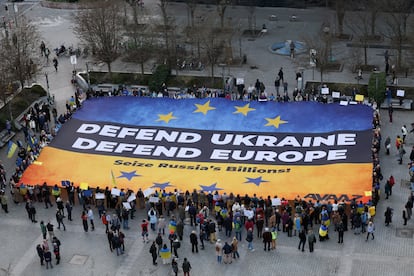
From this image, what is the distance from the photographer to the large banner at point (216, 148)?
45.1m

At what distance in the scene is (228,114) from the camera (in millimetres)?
53656

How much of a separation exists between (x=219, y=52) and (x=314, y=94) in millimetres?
10135

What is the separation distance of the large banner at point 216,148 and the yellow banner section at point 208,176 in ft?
0.19

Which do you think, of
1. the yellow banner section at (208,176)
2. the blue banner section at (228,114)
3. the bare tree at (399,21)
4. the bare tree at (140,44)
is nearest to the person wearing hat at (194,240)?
the yellow banner section at (208,176)

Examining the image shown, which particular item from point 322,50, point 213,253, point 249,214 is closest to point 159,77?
point 322,50

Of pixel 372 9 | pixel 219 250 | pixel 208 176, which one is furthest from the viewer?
pixel 372 9

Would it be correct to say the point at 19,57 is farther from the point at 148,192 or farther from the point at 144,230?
the point at 144,230

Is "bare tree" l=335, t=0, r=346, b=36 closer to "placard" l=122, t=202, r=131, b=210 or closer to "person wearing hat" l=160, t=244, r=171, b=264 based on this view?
"placard" l=122, t=202, r=131, b=210

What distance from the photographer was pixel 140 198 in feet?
145

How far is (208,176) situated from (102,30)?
67.5ft

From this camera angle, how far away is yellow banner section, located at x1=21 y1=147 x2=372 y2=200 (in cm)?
4397

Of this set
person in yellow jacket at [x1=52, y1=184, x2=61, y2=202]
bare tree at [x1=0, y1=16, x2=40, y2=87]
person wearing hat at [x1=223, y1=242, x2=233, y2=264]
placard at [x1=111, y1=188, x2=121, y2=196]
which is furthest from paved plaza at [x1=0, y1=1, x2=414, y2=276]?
bare tree at [x1=0, y1=16, x2=40, y2=87]

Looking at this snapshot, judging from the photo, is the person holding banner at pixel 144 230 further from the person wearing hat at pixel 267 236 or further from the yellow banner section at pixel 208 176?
the person wearing hat at pixel 267 236

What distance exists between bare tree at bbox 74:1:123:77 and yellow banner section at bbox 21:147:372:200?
15.1 metres
